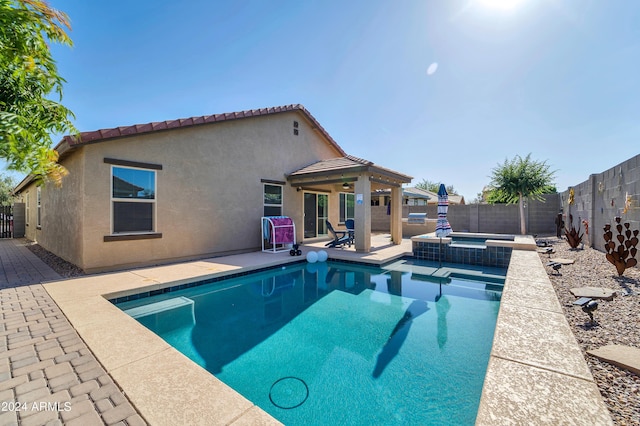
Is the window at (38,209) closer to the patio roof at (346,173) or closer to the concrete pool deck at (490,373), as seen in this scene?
the concrete pool deck at (490,373)

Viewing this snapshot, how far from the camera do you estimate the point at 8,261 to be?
8.48m

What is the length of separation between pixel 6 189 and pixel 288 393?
44.4m

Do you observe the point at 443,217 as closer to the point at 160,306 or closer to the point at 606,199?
the point at 606,199

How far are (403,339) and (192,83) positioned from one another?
11898 mm

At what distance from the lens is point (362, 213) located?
32.3ft

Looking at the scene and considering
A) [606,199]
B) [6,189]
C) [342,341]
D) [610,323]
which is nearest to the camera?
[610,323]

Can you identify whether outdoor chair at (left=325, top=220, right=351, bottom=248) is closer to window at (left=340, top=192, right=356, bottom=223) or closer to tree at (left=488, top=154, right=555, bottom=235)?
window at (left=340, top=192, right=356, bottom=223)

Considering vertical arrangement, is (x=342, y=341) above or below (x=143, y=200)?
below

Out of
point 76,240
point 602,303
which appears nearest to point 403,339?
point 602,303

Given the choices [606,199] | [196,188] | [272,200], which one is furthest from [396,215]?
[196,188]

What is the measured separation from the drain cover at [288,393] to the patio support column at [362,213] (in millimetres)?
7211

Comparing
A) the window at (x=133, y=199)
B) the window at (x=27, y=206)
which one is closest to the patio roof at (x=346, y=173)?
the window at (x=133, y=199)

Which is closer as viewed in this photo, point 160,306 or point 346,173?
point 160,306

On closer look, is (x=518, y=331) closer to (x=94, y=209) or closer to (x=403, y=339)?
(x=403, y=339)
